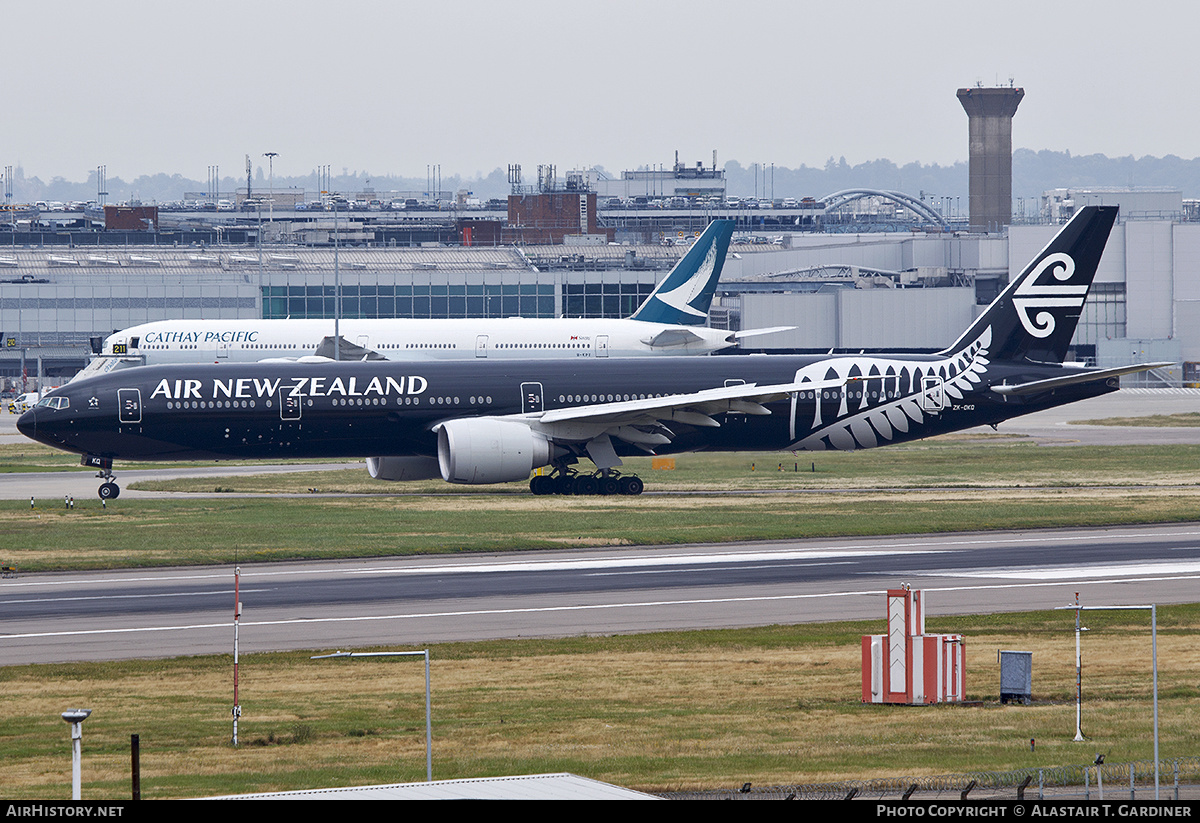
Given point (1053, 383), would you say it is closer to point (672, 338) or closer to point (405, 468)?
point (405, 468)

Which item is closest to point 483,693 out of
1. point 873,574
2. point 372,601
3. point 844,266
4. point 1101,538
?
point 372,601

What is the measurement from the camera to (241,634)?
27219mm

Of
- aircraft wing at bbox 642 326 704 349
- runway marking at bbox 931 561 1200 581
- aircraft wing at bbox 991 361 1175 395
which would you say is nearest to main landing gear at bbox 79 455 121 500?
runway marking at bbox 931 561 1200 581

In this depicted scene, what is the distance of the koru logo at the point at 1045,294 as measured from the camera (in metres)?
52.7

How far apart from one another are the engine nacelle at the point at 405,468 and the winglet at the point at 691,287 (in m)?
36.7

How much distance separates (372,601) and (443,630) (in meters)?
3.74

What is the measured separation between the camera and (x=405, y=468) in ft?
172

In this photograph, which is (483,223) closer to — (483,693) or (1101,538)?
(1101,538)

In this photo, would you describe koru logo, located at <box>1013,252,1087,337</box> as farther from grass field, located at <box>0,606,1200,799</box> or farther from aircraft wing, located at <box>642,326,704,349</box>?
aircraft wing, located at <box>642,326,704,349</box>

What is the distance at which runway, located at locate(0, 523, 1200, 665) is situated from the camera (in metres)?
27.3

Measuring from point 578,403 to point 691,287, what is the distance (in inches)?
1530

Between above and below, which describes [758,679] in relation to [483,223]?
below

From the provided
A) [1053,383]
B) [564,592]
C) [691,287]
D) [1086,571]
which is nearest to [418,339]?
[691,287]
